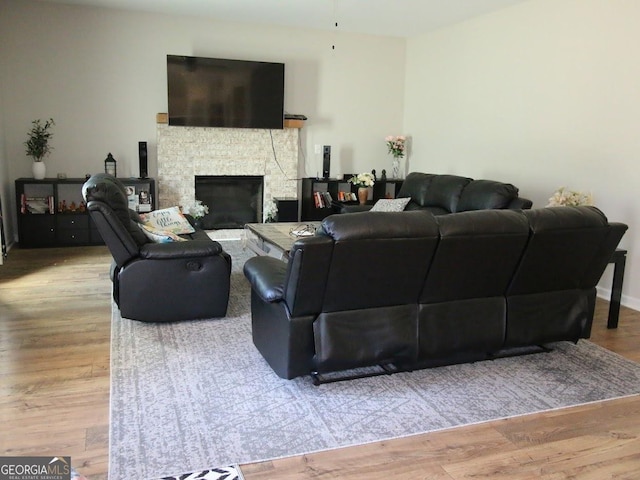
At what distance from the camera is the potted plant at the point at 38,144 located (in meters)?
6.37

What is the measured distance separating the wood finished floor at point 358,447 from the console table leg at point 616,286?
1.22 feet

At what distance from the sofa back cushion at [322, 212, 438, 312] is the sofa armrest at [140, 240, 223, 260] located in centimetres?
135

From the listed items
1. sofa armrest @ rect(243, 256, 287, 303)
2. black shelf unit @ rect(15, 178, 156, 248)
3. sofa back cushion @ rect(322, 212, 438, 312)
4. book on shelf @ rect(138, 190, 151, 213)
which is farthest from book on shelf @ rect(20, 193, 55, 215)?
sofa back cushion @ rect(322, 212, 438, 312)

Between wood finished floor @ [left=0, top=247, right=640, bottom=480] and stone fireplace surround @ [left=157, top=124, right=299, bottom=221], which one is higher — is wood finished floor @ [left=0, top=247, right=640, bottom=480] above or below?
below

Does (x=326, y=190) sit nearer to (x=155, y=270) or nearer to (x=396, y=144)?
(x=396, y=144)

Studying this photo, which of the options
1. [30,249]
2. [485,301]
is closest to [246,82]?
[30,249]

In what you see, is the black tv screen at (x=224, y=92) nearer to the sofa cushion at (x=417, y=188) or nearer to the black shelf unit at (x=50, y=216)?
the black shelf unit at (x=50, y=216)

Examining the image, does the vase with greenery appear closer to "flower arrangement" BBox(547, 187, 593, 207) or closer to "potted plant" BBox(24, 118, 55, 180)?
"flower arrangement" BBox(547, 187, 593, 207)

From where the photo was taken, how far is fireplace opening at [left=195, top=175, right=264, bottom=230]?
7.45m

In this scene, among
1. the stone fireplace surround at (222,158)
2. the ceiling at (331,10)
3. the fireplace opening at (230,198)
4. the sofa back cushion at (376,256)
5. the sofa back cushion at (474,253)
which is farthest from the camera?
the fireplace opening at (230,198)

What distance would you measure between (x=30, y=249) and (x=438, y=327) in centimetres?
515

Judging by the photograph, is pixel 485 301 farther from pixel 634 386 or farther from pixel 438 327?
pixel 634 386

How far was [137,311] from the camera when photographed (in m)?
3.93

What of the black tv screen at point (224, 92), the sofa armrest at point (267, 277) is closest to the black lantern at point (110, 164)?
the black tv screen at point (224, 92)
